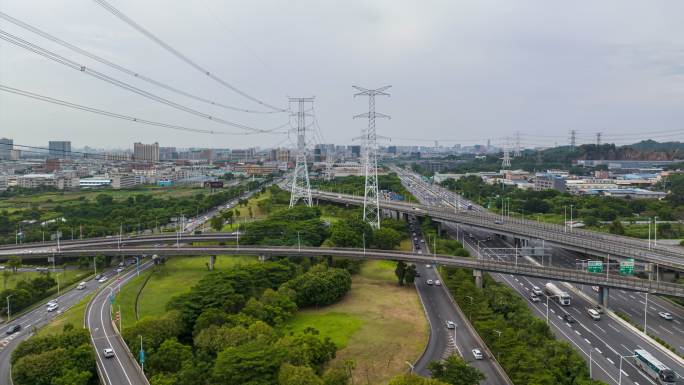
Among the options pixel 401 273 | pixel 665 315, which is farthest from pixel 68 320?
pixel 665 315

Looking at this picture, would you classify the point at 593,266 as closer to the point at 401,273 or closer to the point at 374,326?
the point at 401,273

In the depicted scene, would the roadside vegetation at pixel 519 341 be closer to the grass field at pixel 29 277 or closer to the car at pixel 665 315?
the car at pixel 665 315

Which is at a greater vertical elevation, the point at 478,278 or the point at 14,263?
the point at 14,263

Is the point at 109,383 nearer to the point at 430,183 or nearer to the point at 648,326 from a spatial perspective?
the point at 648,326

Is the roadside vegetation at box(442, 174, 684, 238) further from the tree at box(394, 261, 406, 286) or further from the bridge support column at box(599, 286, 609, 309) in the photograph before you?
the tree at box(394, 261, 406, 286)

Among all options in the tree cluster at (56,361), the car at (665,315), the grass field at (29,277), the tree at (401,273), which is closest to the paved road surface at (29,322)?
the tree cluster at (56,361)
